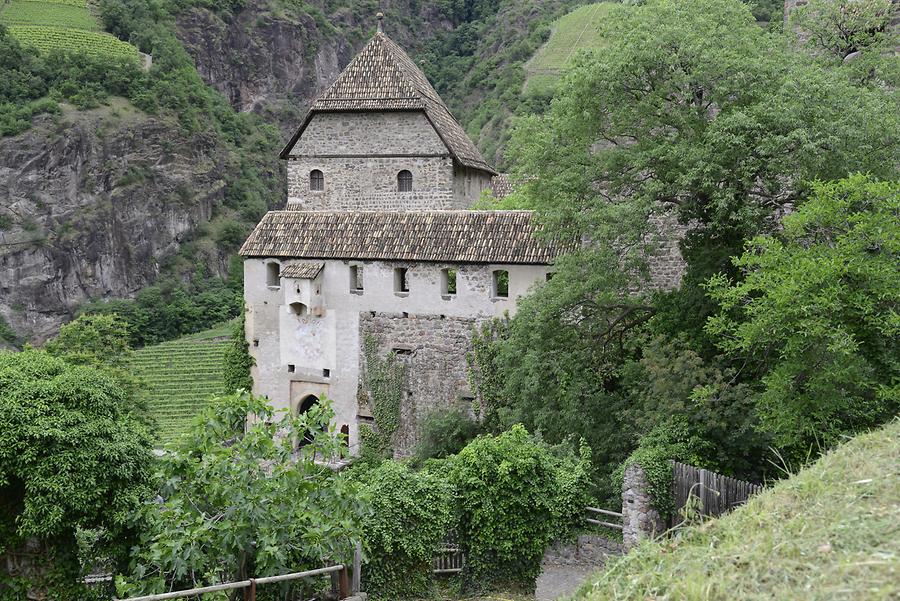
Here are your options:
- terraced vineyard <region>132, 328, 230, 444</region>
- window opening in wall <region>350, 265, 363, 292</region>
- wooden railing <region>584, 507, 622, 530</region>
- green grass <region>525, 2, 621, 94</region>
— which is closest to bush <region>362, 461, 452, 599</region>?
wooden railing <region>584, 507, 622, 530</region>

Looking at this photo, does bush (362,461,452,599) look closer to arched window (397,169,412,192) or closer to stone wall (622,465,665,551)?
stone wall (622,465,665,551)

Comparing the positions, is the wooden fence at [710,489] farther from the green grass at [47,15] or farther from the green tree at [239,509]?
the green grass at [47,15]

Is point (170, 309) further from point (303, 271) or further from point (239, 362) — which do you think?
point (303, 271)

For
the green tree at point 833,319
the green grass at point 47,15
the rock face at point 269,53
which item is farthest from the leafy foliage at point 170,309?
the green tree at point 833,319

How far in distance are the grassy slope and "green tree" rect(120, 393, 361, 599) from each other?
13.1 ft

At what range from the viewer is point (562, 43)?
7850 centimetres

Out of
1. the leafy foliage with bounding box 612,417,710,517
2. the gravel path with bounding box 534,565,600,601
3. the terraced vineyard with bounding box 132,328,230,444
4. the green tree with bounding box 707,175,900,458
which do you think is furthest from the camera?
the terraced vineyard with bounding box 132,328,230,444

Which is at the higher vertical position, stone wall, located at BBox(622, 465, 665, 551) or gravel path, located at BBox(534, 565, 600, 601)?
stone wall, located at BBox(622, 465, 665, 551)

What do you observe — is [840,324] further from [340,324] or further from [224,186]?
[224,186]

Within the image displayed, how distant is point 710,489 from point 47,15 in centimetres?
8544

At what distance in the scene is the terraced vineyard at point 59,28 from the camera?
75750 millimetres

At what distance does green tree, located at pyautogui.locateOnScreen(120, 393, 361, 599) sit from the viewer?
32.4ft

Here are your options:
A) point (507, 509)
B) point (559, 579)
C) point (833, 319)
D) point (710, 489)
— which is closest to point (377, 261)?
point (507, 509)

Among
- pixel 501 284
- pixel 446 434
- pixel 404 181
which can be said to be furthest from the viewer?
pixel 404 181
